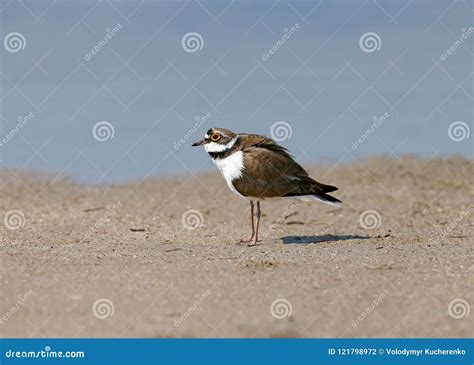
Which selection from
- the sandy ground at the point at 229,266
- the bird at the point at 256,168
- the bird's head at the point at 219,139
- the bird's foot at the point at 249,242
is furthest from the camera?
the bird's head at the point at 219,139

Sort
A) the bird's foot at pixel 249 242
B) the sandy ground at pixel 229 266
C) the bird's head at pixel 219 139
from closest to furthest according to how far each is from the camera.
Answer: the sandy ground at pixel 229 266, the bird's foot at pixel 249 242, the bird's head at pixel 219 139

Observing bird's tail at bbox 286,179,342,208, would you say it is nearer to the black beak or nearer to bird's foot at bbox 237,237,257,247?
bird's foot at bbox 237,237,257,247

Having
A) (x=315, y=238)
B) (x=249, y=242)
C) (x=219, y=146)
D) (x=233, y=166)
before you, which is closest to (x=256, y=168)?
(x=233, y=166)

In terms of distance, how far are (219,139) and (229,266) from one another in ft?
8.78

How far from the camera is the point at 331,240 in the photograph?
38.3ft

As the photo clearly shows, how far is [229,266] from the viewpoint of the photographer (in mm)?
9469

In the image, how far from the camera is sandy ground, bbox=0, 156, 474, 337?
298 inches

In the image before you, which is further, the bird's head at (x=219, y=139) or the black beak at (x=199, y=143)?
the black beak at (x=199, y=143)

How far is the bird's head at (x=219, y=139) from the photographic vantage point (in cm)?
1147

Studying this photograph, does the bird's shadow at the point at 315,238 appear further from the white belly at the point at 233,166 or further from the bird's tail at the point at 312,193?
the white belly at the point at 233,166

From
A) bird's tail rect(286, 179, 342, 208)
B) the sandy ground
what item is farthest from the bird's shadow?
bird's tail rect(286, 179, 342, 208)

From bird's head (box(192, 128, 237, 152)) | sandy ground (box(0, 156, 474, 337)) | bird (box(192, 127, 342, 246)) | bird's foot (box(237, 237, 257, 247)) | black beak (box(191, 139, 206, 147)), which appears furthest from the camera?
black beak (box(191, 139, 206, 147))

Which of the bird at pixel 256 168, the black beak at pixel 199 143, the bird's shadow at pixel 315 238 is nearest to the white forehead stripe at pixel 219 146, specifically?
the bird at pixel 256 168

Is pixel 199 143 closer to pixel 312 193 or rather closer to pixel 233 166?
pixel 233 166
